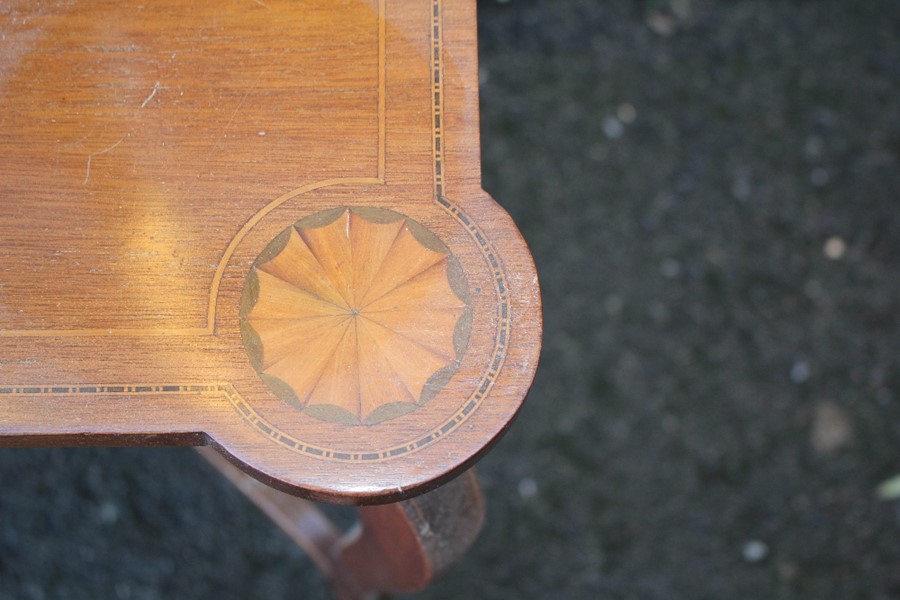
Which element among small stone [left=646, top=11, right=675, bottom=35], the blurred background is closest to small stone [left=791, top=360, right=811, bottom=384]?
the blurred background

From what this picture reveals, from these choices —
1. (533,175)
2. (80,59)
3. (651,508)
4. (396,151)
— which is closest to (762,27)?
(533,175)

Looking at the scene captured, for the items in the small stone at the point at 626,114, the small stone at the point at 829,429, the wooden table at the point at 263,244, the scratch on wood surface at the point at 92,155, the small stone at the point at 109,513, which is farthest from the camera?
the small stone at the point at 626,114

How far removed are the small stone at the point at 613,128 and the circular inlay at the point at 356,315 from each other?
3.81ft

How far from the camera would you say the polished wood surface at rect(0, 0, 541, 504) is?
0.99 metres

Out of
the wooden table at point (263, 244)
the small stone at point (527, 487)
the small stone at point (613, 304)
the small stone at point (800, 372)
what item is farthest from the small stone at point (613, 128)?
the wooden table at point (263, 244)

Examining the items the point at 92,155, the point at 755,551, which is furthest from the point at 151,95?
the point at 755,551

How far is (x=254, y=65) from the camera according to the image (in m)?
1.14

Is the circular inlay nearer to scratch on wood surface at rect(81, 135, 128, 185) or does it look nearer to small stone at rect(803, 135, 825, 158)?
scratch on wood surface at rect(81, 135, 128, 185)

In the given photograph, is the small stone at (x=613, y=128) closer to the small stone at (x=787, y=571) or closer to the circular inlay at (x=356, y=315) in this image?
the small stone at (x=787, y=571)

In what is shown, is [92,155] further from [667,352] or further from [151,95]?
[667,352]

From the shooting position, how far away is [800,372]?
6.42 ft

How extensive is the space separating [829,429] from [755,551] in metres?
0.29

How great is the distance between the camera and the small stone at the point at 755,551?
1823mm

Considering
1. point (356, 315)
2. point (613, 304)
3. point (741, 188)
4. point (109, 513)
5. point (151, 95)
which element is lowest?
point (109, 513)
